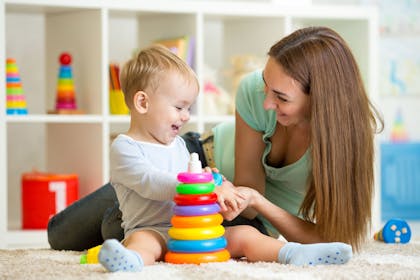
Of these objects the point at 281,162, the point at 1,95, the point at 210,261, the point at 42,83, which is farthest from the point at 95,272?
the point at 42,83

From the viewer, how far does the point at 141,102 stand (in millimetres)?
1947

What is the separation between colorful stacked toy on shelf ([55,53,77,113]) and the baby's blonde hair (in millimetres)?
1321

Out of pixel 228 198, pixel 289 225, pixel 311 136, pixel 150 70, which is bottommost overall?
pixel 289 225

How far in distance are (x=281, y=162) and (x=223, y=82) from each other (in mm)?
1743

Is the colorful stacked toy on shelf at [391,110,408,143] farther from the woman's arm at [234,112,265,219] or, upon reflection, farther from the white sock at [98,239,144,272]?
the white sock at [98,239,144,272]

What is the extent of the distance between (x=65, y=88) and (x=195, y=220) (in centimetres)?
164

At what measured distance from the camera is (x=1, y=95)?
3.03 meters

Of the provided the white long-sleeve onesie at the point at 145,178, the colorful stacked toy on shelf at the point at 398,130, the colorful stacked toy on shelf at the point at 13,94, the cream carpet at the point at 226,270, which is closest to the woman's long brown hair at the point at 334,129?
the cream carpet at the point at 226,270

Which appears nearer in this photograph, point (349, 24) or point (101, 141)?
point (101, 141)

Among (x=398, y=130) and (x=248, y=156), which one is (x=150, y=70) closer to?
(x=248, y=156)

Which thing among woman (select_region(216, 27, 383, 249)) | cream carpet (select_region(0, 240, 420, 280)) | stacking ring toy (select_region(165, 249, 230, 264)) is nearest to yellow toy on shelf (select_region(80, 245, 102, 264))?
cream carpet (select_region(0, 240, 420, 280))

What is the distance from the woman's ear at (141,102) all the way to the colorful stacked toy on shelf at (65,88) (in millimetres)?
1363

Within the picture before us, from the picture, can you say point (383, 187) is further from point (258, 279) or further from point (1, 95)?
point (258, 279)

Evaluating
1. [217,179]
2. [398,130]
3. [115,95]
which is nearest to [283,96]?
[217,179]
